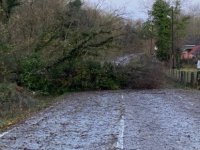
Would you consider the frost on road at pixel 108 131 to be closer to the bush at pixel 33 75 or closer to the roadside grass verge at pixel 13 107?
the roadside grass verge at pixel 13 107

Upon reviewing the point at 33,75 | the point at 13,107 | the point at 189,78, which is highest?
the point at 33,75

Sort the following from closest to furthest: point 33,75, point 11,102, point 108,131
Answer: point 108,131, point 11,102, point 33,75

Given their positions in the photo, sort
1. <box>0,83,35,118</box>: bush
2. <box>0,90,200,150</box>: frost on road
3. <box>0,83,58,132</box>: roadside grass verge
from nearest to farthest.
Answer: <box>0,90,200,150</box>: frost on road, <box>0,83,58,132</box>: roadside grass verge, <box>0,83,35,118</box>: bush

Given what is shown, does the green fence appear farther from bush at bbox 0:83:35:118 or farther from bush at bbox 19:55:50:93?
bush at bbox 0:83:35:118

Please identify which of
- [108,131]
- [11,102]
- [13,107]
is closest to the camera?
[108,131]

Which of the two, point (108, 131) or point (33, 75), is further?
point (33, 75)

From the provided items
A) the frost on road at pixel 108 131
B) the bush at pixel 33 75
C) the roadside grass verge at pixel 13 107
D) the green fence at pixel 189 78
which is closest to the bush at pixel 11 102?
the roadside grass verge at pixel 13 107

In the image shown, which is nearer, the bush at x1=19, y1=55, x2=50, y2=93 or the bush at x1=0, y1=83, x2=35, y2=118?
the bush at x1=0, y1=83, x2=35, y2=118

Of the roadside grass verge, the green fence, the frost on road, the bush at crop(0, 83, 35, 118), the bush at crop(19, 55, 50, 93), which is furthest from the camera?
the green fence

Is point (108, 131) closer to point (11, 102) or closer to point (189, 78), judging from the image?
point (11, 102)

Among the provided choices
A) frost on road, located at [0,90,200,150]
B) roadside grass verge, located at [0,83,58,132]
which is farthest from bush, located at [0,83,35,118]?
frost on road, located at [0,90,200,150]

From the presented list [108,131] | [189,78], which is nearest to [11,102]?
[108,131]

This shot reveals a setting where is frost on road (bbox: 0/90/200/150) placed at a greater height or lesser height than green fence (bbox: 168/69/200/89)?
lesser

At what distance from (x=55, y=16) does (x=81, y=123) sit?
81.6ft
